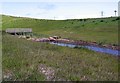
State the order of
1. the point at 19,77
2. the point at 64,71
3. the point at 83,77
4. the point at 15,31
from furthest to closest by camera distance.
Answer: the point at 15,31
the point at 64,71
the point at 83,77
the point at 19,77

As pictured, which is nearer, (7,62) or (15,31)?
(7,62)

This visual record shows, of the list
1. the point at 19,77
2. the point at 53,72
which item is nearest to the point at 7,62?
the point at 53,72

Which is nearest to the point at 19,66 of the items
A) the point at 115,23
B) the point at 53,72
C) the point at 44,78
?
the point at 53,72

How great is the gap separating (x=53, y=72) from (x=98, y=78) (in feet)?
6.64

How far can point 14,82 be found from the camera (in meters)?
11.3

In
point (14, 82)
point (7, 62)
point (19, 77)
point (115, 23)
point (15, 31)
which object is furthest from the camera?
point (115, 23)

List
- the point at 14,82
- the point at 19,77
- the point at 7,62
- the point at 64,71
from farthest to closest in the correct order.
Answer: the point at 7,62 → the point at 64,71 → the point at 19,77 → the point at 14,82

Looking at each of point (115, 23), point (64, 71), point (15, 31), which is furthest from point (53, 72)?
point (115, 23)

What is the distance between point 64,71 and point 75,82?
2.08 m

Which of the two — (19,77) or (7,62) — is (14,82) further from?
(7,62)

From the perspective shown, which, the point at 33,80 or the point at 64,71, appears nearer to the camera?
the point at 33,80

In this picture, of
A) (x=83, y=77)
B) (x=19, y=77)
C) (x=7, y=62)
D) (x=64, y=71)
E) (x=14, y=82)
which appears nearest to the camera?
(x=14, y=82)

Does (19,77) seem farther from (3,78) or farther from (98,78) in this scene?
(98,78)

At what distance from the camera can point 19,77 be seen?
480 inches
